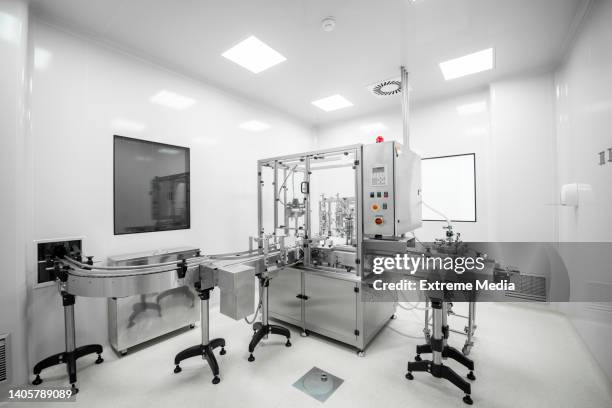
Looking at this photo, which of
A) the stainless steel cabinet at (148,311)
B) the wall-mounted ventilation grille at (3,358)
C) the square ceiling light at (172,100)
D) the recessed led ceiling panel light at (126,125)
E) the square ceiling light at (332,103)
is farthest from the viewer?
the square ceiling light at (332,103)

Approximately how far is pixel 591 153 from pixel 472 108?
1.95 meters

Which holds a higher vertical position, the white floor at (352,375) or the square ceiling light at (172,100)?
the square ceiling light at (172,100)

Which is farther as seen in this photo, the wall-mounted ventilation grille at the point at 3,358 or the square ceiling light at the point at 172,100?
the square ceiling light at the point at 172,100

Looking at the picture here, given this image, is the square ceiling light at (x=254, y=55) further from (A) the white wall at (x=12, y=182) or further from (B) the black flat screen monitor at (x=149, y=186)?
(A) the white wall at (x=12, y=182)

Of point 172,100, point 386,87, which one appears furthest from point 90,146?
point 386,87

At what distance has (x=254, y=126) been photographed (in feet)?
14.3

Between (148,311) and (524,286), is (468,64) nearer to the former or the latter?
(524,286)

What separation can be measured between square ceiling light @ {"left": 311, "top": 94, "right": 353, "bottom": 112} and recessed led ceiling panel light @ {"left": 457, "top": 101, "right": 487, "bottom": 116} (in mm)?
1781

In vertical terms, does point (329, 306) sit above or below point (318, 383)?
above

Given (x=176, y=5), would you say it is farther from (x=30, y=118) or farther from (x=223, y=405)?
(x=223, y=405)

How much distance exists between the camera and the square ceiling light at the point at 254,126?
4199mm

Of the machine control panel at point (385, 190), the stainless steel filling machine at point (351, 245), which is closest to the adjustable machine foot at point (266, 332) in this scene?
the stainless steel filling machine at point (351, 245)

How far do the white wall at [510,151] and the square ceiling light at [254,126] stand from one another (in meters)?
2.98

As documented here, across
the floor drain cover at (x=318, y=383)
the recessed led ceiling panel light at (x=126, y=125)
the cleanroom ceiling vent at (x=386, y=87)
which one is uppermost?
the cleanroom ceiling vent at (x=386, y=87)
